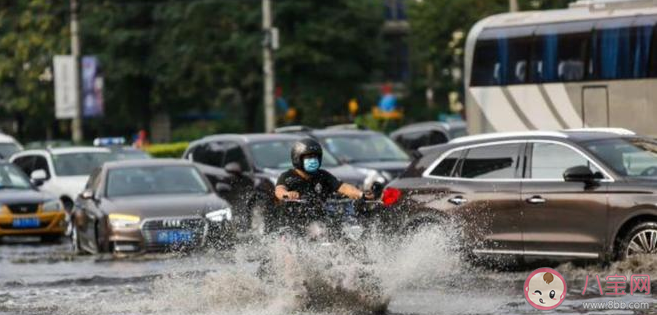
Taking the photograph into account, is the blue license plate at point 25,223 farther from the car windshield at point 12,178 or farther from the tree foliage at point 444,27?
the tree foliage at point 444,27

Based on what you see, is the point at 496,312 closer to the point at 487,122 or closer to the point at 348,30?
the point at 487,122

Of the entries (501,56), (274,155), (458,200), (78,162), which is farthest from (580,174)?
(78,162)

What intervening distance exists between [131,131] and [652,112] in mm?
56621

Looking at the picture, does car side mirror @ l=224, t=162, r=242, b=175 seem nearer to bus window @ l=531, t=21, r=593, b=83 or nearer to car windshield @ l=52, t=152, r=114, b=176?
car windshield @ l=52, t=152, r=114, b=176

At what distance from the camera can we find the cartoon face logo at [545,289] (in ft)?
45.1

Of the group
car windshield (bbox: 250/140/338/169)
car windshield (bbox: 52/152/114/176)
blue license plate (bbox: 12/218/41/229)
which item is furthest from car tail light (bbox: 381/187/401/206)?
car windshield (bbox: 52/152/114/176)

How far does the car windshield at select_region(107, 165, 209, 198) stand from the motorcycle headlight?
428 cm

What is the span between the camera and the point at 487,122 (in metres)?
30.7

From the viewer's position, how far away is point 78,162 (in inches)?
1235

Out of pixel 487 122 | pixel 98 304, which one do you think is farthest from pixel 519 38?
pixel 98 304

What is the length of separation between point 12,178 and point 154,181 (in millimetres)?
5738

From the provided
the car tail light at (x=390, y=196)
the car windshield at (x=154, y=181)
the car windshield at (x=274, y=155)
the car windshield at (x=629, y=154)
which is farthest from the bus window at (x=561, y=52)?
the car windshield at (x=629, y=154)

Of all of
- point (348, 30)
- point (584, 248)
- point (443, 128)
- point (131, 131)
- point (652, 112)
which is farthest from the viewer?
point (131, 131)

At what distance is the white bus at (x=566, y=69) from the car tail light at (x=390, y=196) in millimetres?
10360
